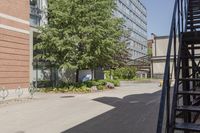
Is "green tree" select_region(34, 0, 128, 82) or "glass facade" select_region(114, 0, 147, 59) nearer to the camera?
"green tree" select_region(34, 0, 128, 82)

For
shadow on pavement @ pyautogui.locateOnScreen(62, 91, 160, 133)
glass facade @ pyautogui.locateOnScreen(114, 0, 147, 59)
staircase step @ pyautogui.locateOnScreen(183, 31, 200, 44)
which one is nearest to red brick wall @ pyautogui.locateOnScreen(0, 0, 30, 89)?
shadow on pavement @ pyautogui.locateOnScreen(62, 91, 160, 133)

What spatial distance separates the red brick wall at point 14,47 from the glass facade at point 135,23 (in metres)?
51.4

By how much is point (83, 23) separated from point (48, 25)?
291 centimetres

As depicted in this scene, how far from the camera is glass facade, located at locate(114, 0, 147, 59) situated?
7640 centimetres

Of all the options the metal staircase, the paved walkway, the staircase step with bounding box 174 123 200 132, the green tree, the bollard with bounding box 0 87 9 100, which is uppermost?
the green tree

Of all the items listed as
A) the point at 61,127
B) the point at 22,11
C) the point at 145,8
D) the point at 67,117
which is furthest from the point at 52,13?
the point at 145,8

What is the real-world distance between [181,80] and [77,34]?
19.5 m

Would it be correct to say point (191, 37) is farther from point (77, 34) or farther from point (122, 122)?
point (77, 34)

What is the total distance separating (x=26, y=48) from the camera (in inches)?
891

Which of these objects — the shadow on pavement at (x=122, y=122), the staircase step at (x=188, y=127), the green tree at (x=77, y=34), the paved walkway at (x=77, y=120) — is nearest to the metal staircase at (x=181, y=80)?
the staircase step at (x=188, y=127)

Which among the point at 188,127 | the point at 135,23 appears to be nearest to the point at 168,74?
the point at 188,127

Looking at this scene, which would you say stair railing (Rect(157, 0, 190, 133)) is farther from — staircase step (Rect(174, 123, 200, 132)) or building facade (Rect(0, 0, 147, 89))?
building facade (Rect(0, 0, 147, 89))

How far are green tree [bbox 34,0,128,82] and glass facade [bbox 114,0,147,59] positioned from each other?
47.0 metres

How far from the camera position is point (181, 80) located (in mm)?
6293
